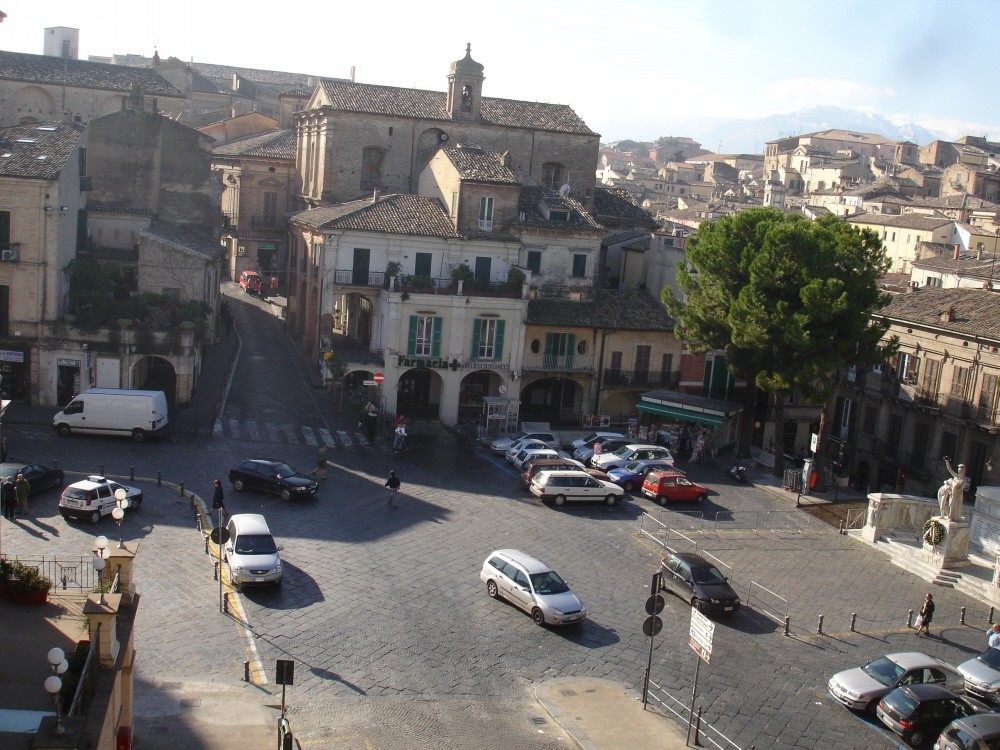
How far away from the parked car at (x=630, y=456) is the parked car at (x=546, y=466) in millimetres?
1120

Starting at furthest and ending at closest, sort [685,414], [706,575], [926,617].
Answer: [685,414] < [706,575] < [926,617]

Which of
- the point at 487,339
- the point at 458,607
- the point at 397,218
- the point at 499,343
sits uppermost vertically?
the point at 397,218

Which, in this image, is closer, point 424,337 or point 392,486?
point 392,486

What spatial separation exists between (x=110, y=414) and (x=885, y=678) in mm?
29584

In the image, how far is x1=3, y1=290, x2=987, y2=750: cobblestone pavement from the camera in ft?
77.1

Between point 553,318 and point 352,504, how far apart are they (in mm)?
19056

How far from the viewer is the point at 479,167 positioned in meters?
55.1

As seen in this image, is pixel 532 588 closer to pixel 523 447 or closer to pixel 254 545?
pixel 254 545

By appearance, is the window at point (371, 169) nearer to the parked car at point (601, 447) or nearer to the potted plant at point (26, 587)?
the parked car at point (601, 447)

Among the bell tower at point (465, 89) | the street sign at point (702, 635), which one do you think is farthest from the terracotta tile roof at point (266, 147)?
the street sign at point (702, 635)

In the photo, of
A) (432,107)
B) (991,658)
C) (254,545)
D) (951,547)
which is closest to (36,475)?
(254,545)

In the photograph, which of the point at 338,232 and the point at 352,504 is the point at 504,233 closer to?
the point at 338,232

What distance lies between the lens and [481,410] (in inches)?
2100

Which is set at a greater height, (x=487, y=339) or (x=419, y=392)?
(x=487, y=339)
